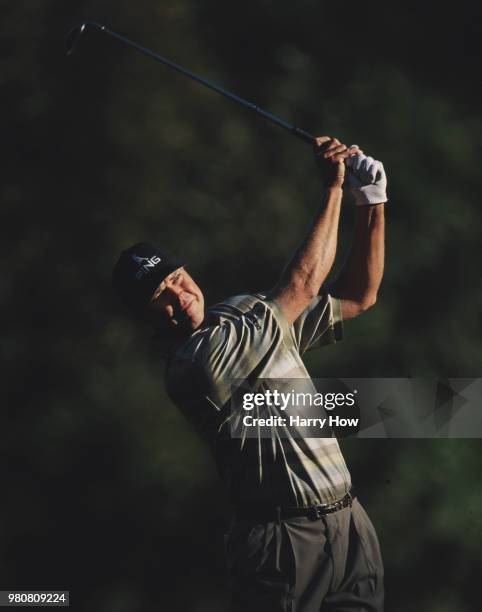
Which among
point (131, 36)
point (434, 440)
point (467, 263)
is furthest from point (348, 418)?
point (131, 36)

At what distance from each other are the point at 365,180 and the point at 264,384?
57 centimetres

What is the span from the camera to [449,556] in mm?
3369

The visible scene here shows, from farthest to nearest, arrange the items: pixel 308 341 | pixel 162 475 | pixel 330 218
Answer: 1. pixel 162 475
2. pixel 308 341
3. pixel 330 218

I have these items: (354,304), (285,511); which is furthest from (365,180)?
(285,511)

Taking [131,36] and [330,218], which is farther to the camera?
[131,36]

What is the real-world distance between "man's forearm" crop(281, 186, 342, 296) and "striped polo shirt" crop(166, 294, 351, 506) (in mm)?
81

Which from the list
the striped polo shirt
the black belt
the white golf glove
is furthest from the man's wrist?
the black belt

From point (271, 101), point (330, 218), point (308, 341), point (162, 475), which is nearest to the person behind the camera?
point (330, 218)

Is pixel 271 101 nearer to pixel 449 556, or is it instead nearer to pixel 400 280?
pixel 400 280

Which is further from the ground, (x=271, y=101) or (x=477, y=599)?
(x=271, y=101)

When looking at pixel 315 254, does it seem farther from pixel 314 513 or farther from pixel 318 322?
pixel 314 513

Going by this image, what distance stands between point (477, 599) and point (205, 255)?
64.9 inches

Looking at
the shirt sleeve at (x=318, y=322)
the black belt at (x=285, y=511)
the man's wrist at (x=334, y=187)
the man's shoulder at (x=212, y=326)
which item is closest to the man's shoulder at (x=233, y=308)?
the man's shoulder at (x=212, y=326)

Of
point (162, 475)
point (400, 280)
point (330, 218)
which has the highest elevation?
point (400, 280)
